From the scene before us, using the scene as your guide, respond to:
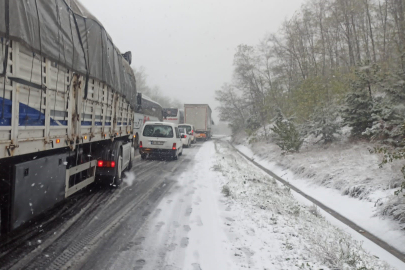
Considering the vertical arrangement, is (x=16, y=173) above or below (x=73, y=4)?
below

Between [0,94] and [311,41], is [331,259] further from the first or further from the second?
[311,41]

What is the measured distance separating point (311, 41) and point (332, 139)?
16.1 metres

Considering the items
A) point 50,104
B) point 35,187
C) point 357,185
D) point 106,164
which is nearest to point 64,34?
point 50,104

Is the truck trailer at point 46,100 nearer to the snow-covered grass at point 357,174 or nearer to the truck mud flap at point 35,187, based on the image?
the truck mud flap at point 35,187

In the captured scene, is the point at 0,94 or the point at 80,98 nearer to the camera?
the point at 0,94

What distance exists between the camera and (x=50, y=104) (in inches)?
161

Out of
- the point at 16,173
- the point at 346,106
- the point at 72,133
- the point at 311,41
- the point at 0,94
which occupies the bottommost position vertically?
the point at 16,173

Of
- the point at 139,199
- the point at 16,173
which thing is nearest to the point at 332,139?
the point at 139,199

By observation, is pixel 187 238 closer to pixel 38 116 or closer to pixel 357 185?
pixel 38 116

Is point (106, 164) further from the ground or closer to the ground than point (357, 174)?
further from the ground

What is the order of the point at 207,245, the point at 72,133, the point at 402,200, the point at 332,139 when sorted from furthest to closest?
the point at 332,139, the point at 402,200, the point at 72,133, the point at 207,245

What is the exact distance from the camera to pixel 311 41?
91.4 ft

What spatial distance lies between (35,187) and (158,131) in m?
11.1

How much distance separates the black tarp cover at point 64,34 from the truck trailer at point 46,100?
11 millimetres
